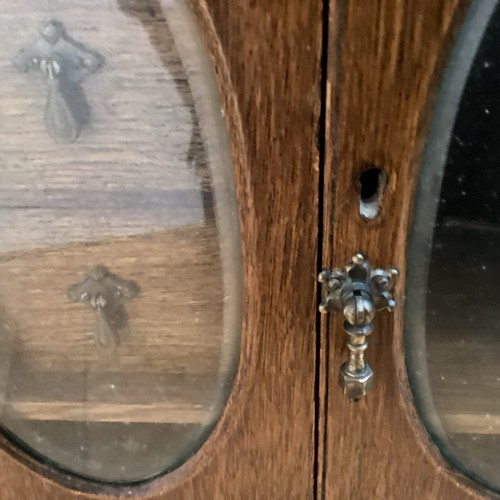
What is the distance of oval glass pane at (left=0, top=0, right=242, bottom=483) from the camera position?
0.40 m

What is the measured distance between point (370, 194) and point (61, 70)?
0.20 metres

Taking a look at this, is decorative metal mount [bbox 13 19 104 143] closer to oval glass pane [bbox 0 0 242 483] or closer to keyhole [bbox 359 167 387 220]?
oval glass pane [bbox 0 0 242 483]

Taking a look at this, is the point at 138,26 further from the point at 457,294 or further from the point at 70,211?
the point at 457,294

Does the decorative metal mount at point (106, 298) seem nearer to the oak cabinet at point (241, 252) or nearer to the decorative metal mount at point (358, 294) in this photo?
the oak cabinet at point (241, 252)

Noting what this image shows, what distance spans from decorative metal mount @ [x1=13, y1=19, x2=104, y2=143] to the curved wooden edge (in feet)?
0.48

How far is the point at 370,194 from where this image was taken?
16.6 inches

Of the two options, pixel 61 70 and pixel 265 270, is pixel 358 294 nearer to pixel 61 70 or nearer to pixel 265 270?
pixel 265 270

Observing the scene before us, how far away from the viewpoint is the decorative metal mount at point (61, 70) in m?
0.39

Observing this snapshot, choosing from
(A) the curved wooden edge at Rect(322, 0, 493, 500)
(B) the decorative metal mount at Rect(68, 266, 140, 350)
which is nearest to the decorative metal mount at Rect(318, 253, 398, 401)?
(A) the curved wooden edge at Rect(322, 0, 493, 500)

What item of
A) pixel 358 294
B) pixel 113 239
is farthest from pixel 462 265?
pixel 113 239

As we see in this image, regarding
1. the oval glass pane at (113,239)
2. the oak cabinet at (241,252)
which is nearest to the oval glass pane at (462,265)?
the oak cabinet at (241,252)

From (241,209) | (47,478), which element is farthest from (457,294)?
(47,478)

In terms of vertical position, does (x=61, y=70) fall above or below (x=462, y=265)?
above

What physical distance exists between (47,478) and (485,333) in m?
0.38
